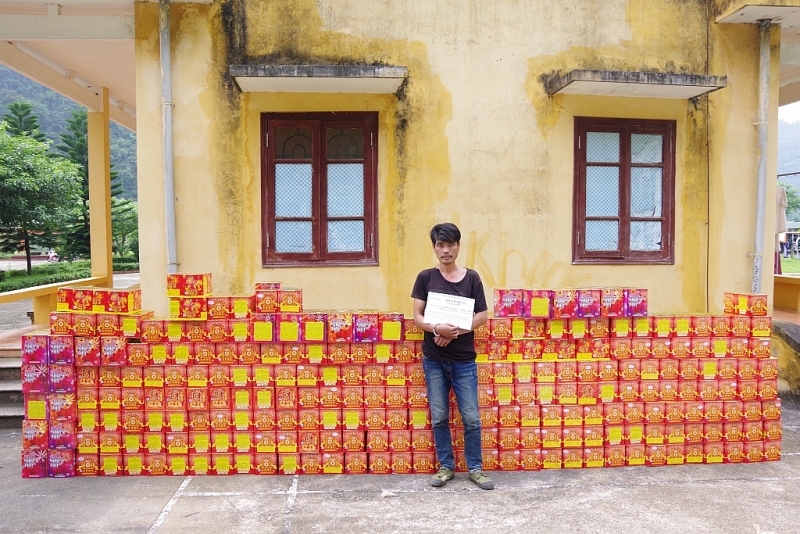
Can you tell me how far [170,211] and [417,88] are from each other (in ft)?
9.19

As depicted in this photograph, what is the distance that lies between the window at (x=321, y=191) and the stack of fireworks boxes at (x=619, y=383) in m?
2.10

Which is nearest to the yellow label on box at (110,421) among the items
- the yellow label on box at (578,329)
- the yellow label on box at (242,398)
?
the yellow label on box at (242,398)

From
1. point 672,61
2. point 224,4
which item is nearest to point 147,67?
point 224,4

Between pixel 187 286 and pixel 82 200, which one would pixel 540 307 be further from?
pixel 82 200

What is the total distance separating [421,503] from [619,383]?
1856 millimetres

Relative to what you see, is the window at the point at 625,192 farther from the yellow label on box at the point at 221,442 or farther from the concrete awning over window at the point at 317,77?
the yellow label on box at the point at 221,442

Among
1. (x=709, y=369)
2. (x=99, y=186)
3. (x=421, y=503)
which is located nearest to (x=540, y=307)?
(x=709, y=369)

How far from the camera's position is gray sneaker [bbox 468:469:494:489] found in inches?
160

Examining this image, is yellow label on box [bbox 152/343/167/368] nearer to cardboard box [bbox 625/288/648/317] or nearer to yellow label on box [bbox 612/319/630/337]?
yellow label on box [bbox 612/319/630/337]

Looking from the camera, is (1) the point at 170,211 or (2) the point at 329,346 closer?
(2) the point at 329,346

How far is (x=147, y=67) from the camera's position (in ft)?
18.7

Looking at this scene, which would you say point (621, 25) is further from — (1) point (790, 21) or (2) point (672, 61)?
(1) point (790, 21)

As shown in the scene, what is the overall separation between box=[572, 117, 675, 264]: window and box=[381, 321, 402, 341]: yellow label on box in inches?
107

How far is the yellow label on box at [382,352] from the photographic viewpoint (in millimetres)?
4387
